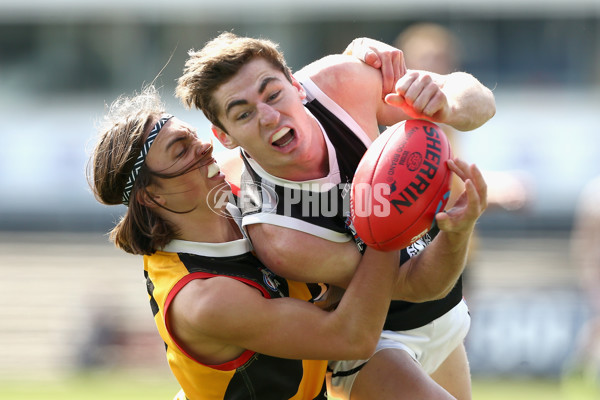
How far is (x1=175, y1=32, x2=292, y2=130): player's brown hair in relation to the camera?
3.38 metres

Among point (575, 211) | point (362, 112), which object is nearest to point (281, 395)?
point (362, 112)

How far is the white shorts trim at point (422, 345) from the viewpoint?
3766 mm

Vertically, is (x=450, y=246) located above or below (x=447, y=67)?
above

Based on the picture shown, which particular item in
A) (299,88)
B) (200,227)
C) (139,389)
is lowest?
(139,389)

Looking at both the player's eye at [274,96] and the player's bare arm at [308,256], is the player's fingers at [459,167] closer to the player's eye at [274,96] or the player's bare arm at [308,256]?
the player's bare arm at [308,256]

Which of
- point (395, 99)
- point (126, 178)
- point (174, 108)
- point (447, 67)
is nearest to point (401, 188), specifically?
point (395, 99)

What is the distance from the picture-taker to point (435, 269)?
3.26 metres

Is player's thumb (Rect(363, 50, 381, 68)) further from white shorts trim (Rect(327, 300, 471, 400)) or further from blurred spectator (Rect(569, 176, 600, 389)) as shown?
blurred spectator (Rect(569, 176, 600, 389))

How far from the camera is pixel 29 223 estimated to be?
49.4 ft

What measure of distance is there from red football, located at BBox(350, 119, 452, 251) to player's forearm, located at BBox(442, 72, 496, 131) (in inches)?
8.9

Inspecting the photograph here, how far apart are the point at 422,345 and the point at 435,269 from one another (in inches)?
27.0

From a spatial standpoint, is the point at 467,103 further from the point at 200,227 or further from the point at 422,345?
the point at 200,227

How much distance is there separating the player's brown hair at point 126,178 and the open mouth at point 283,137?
0.57 m

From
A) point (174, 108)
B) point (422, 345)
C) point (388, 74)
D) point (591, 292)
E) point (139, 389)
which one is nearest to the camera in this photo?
point (388, 74)
